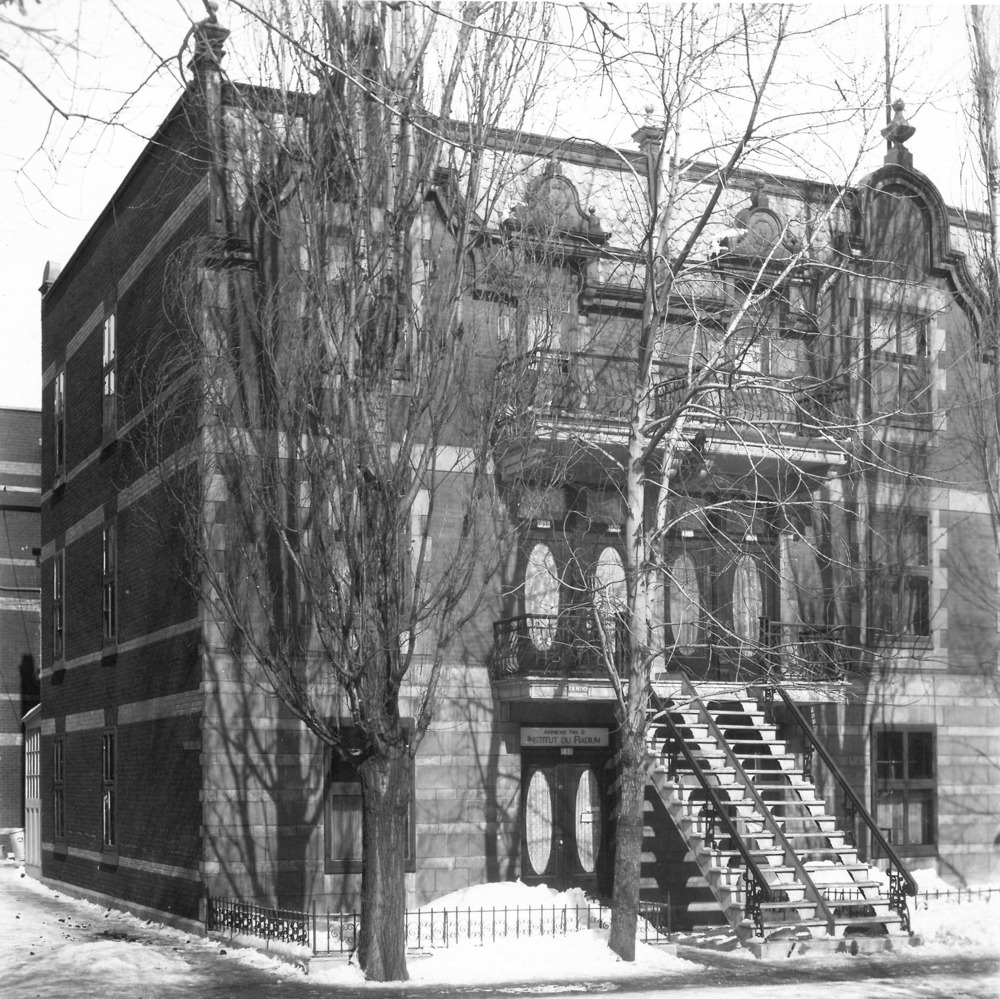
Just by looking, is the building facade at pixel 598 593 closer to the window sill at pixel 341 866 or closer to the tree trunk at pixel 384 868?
the window sill at pixel 341 866

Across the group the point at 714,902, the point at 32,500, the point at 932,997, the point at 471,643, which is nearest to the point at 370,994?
the point at 932,997

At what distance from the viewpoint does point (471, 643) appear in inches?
Answer: 859

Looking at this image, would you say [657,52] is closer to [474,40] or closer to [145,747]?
[474,40]

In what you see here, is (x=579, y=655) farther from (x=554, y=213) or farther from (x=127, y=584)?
(x=127, y=584)

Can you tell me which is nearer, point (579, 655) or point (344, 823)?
point (344, 823)

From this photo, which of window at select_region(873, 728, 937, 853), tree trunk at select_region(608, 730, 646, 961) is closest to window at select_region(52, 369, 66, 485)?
tree trunk at select_region(608, 730, 646, 961)

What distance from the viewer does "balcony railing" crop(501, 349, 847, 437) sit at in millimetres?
17844

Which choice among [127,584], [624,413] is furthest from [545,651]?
[127,584]

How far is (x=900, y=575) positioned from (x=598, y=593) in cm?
767

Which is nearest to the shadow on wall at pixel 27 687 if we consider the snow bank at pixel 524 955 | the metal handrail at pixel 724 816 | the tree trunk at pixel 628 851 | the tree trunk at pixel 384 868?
the snow bank at pixel 524 955

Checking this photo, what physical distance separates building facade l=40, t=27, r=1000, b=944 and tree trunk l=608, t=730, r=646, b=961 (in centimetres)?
173

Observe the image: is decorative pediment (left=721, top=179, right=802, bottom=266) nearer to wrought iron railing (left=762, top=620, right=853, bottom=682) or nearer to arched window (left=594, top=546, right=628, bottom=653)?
arched window (left=594, top=546, right=628, bottom=653)

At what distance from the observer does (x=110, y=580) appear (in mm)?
25578

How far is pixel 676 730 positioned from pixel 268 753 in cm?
562
